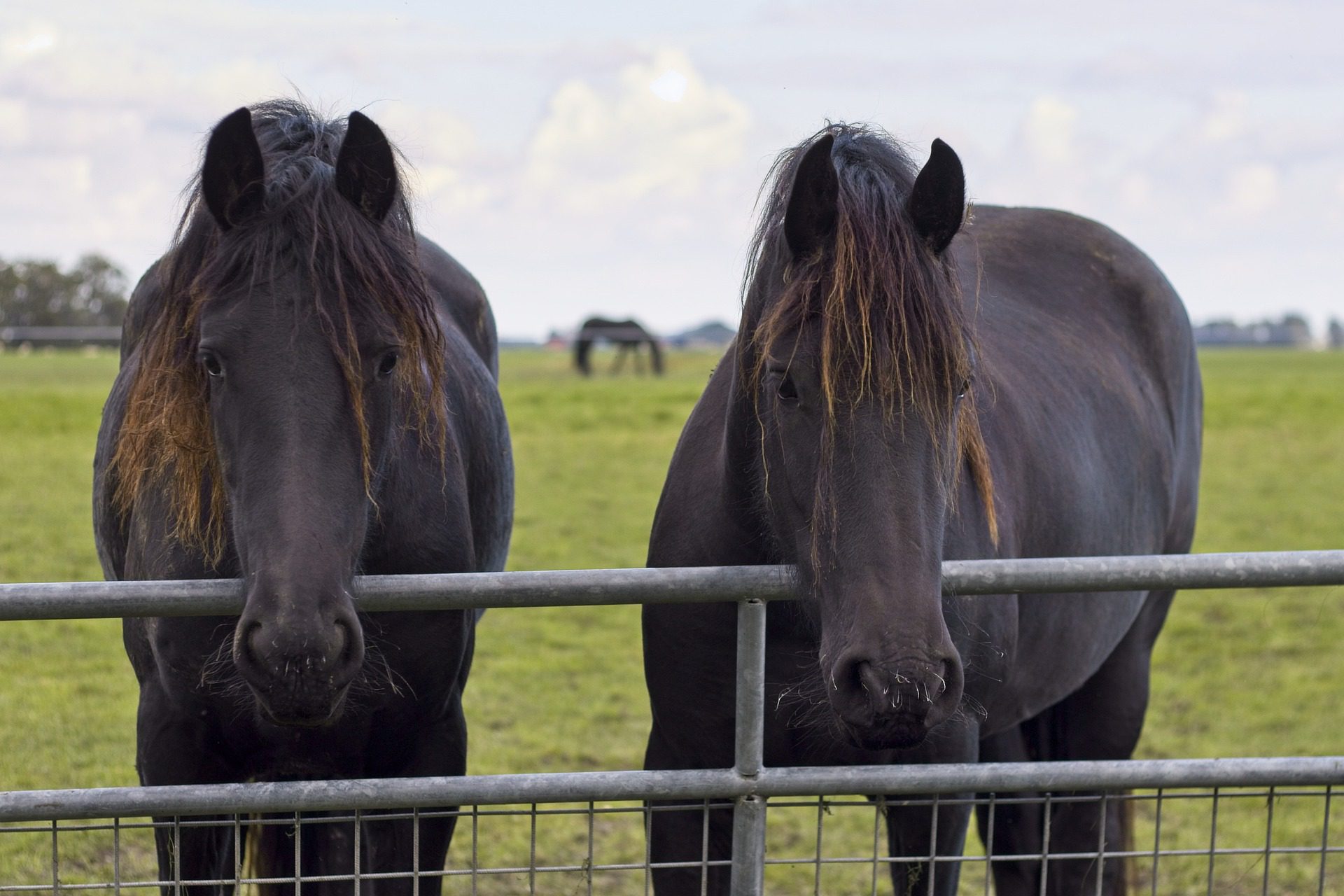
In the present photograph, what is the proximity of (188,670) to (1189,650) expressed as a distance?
630cm

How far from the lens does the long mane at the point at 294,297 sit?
88.0 inches

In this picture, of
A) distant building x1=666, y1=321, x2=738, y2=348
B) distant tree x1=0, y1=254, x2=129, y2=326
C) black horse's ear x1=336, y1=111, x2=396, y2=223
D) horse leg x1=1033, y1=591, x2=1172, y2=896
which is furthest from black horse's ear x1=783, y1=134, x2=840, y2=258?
distant building x1=666, y1=321, x2=738, y2=348

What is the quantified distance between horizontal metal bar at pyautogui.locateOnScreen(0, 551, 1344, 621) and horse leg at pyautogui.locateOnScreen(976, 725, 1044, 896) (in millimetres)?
1705

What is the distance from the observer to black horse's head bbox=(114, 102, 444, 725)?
201cm

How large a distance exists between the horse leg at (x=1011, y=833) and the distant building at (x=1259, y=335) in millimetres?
75924

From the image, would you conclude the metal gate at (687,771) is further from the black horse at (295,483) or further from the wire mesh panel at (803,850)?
the wire mesh panel at (803,850)

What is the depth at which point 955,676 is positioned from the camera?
1989mm

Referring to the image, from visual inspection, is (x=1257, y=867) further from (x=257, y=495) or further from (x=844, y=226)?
(x=257, y=495)

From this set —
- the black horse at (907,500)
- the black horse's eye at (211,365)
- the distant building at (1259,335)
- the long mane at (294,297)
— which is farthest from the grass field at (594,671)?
the distant building at (1259,335)

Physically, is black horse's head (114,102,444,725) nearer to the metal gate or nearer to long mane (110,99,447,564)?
long mane (110,99,447,564)

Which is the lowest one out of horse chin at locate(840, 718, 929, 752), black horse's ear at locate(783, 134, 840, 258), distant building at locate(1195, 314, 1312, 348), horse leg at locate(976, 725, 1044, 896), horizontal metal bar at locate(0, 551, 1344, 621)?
horse leg at locate(976, 725, 1044, 896)

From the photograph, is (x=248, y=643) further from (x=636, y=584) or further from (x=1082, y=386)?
(x=1082, y=386)

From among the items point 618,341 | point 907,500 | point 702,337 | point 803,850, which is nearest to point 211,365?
point 907,500

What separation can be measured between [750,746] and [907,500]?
51cm
